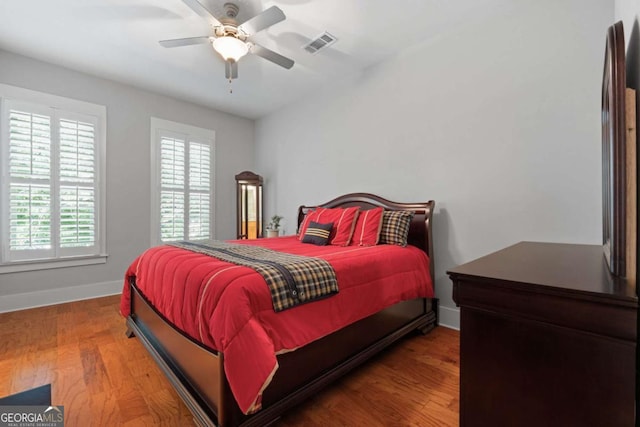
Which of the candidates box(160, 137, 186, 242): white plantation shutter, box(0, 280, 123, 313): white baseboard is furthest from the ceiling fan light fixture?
box(0, 280, 123, 313): white baseboard

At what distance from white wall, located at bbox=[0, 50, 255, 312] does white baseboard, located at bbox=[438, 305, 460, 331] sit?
3966mm

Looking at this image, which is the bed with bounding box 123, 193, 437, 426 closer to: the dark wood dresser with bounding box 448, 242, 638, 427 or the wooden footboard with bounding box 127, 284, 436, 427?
the wooden footboard with bounding box 127, 284, 436, 427

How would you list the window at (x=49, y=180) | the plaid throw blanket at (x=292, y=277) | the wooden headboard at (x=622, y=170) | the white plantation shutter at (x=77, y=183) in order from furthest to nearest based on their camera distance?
the white plantation shutter at (x=77, y=183), the window at (x=49, y=180), the plaid throw blanket at (x=292, y=277), the wooden headboard at (x=622, y=170)

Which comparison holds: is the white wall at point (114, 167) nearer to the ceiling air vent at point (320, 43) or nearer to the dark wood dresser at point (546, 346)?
the ceiling air vent at point (320, 43)

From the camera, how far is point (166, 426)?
1454 mm

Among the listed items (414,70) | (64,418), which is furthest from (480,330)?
(414,70)

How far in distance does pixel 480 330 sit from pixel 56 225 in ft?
14.6

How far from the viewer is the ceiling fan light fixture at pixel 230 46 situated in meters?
2.27

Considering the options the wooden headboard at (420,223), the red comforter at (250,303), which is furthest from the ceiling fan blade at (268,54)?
the red comforter at (250,303)

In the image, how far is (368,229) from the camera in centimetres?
270

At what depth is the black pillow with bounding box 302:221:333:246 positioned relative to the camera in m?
2.81

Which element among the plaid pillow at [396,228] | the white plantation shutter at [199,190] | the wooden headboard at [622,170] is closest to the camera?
the wooden headboard at [622,170]

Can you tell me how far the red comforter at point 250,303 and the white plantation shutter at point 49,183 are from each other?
6.41ft

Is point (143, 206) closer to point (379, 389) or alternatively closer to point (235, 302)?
point (235, 302)
